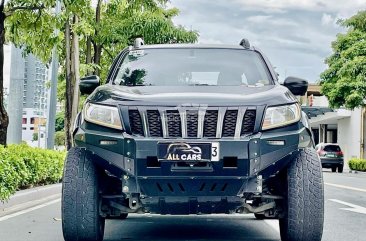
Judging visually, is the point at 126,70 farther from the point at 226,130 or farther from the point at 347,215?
the point at 347,215

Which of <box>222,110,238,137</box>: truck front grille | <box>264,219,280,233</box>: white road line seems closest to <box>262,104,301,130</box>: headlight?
<box>222,110,238,137</box>: truck front grille

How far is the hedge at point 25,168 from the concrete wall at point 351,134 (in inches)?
1454

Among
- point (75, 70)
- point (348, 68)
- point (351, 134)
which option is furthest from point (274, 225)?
point (351, 134)

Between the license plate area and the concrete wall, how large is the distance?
44855mm

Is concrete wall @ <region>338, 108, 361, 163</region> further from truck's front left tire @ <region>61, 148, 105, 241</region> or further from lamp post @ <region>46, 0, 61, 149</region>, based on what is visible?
truck's front left tire @ <region>61, 148, 105, 241</region>

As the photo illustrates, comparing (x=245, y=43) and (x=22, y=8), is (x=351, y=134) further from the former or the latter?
(x=245, y=43)

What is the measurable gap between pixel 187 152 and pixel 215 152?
214 mm

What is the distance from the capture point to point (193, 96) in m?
5.65

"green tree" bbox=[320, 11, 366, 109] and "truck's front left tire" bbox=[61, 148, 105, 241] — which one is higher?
"green tree" bbox=[320, 11, 366, 109]

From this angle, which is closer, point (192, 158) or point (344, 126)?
point (192, 158)

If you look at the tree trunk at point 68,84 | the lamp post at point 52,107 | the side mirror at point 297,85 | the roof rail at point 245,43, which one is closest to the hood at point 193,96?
the side mirror at point 297,85

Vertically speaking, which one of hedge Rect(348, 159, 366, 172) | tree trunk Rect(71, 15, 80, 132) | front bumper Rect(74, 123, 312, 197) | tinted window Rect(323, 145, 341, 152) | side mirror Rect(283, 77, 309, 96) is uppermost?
tree trunk Rect(71, 15, 80, 132)

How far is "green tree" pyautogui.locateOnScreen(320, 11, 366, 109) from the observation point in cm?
3631

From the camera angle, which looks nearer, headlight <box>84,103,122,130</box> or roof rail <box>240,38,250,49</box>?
headlight <box>84,103,122,130</box>
